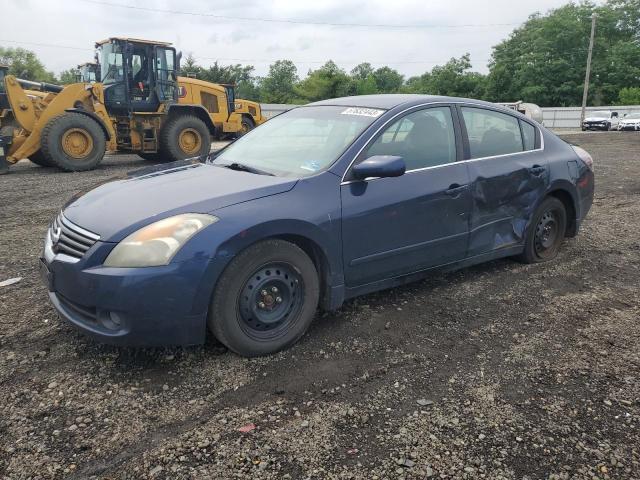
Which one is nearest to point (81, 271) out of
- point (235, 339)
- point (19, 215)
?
point (235, 339)

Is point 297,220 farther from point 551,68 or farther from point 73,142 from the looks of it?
point 551,68

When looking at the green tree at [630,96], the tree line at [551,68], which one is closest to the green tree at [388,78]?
the tree line at [551,68]

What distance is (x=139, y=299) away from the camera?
2719 millimetres

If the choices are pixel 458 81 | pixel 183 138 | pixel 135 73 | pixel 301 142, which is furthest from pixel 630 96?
pixel 301 142

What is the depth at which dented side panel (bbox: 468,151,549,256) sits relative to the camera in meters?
4.10

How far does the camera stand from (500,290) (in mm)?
4250

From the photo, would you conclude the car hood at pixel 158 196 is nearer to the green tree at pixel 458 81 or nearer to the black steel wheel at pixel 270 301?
the black steel wheel at pixel 270 301

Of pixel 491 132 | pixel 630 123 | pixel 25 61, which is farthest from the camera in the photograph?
pixel 25 61

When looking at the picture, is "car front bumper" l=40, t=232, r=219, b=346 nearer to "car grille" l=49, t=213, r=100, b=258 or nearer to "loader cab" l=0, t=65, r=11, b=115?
"car grille" l=49, t=213, r=100, b=258

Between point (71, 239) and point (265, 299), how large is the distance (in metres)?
1.14

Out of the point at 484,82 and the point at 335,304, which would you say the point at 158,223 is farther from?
the point at 484,82

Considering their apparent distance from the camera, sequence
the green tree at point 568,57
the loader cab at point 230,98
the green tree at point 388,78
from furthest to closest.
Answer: the green tree at point 388,78 → the green tree at point 568,57 → the loader cab at point 230,98

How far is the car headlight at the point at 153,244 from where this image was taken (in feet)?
9.03

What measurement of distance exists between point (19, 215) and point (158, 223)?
515 cm
